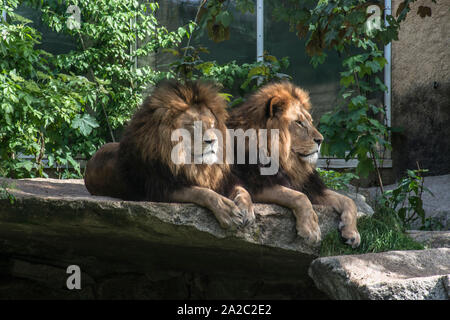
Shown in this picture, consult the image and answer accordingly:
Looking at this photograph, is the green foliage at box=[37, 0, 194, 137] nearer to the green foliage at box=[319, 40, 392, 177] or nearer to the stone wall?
the green foliage at box=[319, 40, 392, 177]

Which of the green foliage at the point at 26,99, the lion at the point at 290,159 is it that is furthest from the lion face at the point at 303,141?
the green foliage at the point at 26,99

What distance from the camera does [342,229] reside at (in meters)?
3.44

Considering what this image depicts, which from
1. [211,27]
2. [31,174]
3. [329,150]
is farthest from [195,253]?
[31,174]

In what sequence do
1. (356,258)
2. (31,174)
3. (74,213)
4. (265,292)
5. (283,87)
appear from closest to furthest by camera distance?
(356,258) < (74,213) < (283,87) < (265,292) < (31,174)

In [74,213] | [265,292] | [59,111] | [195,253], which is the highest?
[59,111]

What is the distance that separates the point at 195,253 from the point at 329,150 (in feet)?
7.56

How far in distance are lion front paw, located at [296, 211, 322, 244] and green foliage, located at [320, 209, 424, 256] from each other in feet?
0.33

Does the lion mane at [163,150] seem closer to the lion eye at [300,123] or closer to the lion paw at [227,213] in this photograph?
the lion paw at [227,213]

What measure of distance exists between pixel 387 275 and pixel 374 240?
0.69 m

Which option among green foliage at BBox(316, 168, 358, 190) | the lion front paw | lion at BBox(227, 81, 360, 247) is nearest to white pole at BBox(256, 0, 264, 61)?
green foliage at BBox(316, 168, 358, 190)

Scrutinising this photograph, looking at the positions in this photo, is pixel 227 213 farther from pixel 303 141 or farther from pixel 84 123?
pixel 84 123

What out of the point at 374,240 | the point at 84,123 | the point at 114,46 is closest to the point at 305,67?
the point at 114,46

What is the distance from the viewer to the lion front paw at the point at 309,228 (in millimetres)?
3311

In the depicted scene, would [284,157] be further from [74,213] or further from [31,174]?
[31,174]
